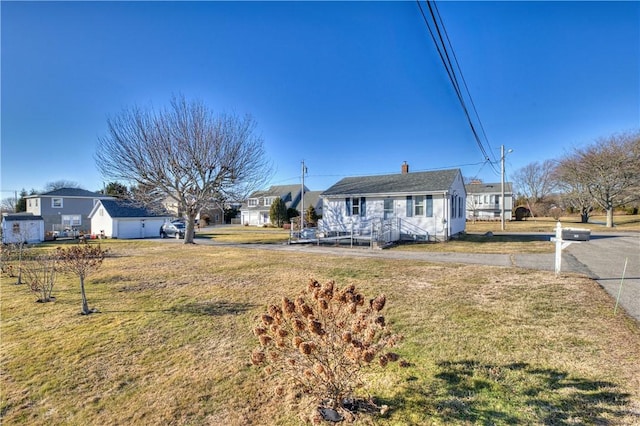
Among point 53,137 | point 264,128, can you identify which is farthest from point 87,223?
point 264,128

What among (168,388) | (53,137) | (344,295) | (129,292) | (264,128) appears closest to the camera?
(344,295)

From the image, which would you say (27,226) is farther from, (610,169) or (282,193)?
(610,169)

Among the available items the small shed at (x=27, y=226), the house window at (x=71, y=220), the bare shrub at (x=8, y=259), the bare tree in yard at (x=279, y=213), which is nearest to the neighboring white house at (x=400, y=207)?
the bare shrub at (x=8, y=259)

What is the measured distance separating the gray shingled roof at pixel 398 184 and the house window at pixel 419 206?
53cm

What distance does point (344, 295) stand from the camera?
2.60 meters

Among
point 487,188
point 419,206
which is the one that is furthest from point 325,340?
point 487,188

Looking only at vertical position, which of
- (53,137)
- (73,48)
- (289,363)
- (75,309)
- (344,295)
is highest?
(73,48)

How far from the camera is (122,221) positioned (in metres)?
26.6

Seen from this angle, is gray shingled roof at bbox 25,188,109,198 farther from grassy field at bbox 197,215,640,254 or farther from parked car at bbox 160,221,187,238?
grassy field at bbox 197,215,640,254

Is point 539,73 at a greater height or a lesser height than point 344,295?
greater

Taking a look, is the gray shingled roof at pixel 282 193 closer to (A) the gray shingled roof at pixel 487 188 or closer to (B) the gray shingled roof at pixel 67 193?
(B) the gray shingled roof at pixel 67 193

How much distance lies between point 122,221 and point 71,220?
13.1 meters

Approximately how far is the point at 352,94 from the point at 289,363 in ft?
55.1

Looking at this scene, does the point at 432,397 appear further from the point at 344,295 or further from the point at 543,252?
the point at 543,252
